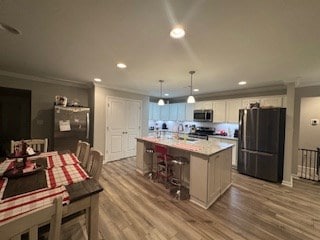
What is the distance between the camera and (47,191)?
1.34 meters

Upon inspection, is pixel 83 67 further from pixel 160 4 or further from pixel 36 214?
pixel 36 214

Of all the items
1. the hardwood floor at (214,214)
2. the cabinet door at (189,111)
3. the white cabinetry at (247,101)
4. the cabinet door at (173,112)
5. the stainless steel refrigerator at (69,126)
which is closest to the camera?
the hardwood floor at (214,214)

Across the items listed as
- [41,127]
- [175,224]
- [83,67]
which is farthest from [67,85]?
[175,224]

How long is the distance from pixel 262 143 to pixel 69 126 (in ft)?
15.6

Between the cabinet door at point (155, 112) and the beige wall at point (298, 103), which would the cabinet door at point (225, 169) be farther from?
the cabinet door at point (155, 112)

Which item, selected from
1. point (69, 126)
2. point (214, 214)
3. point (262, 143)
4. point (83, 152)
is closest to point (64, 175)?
point (83, 152)

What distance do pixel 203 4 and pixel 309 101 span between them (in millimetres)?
5434

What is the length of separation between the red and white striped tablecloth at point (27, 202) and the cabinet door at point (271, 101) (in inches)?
187

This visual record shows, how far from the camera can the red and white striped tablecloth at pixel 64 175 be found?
1525mm

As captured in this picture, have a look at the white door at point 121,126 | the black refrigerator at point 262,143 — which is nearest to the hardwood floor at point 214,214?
the black refrigerator at point 262,143

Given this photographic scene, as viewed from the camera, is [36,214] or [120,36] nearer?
[36,214]

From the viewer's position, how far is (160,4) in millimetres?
1341

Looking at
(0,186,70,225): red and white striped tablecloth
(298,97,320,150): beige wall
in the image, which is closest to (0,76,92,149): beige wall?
(0,186,70,225): red and white striped tablecloth

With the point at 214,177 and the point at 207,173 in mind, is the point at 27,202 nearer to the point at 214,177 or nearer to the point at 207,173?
the point at 207,173
